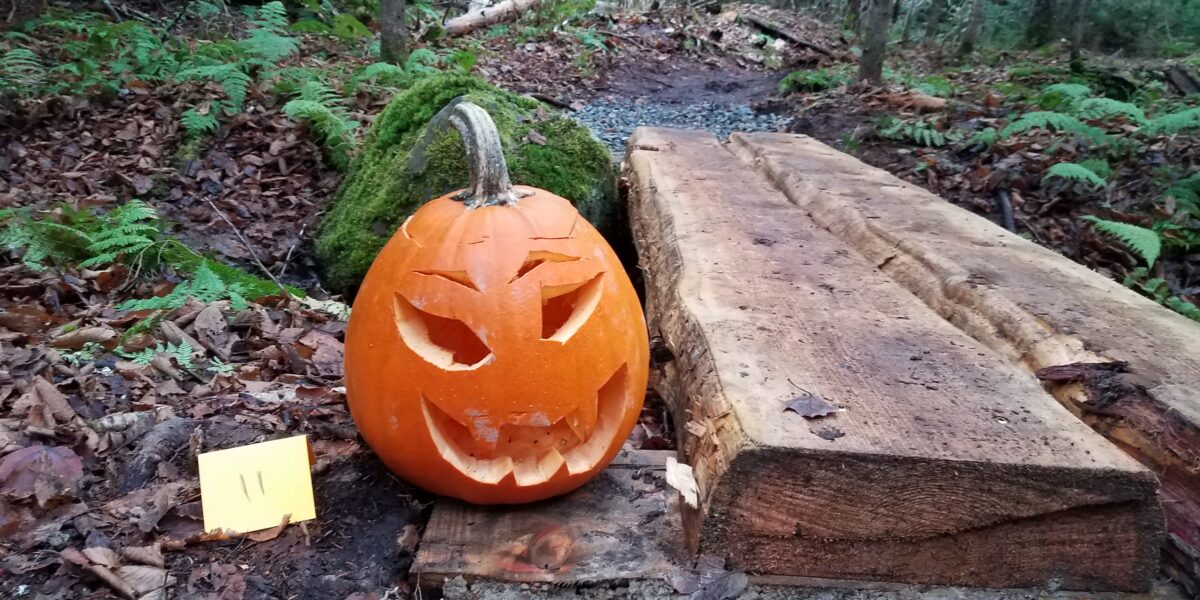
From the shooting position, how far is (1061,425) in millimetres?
1679

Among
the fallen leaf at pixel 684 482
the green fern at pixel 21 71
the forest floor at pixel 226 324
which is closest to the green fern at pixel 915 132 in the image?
the forest floor at pixel 226 324

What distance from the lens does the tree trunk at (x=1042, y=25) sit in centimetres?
1652

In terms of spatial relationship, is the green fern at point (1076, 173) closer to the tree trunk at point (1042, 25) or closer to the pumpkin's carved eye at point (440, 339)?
the pumpkin's carved eye at point (440, 339)

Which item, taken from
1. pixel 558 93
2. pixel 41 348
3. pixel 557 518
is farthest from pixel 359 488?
pixel 558 93

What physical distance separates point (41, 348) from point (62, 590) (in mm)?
1315

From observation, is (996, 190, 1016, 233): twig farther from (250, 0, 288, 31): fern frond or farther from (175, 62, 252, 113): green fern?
(250, 0, 288, 31): fern frond

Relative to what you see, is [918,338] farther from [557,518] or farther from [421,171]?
[421,171]

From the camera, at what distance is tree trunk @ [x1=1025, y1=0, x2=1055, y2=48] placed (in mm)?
16516

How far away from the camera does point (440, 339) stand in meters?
A: 1.78

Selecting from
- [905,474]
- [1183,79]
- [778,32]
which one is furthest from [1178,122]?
[778,32]

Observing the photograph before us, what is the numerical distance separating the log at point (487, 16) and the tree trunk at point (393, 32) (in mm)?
4344

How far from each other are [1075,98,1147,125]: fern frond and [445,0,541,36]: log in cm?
890

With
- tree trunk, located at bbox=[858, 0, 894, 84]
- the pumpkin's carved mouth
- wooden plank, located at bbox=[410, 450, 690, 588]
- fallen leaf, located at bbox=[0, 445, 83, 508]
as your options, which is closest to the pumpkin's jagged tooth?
the pumpkin's carved mouth

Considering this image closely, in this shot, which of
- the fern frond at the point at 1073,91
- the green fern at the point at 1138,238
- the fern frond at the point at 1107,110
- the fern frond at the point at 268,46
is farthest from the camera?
the fern frond at the point at 1073,91
